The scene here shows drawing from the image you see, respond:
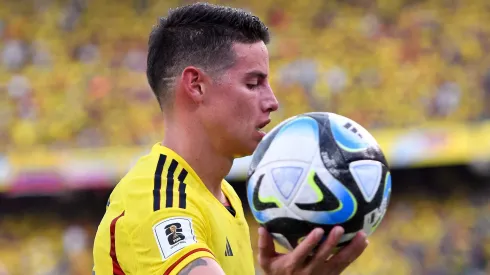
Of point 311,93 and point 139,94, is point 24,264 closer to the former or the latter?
point 139,94

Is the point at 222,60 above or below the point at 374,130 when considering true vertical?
above

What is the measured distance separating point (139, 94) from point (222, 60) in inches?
443

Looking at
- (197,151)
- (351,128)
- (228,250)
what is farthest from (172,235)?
(351,128)

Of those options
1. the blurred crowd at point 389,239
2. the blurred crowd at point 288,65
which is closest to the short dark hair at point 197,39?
the blurred crowd at point 389,239

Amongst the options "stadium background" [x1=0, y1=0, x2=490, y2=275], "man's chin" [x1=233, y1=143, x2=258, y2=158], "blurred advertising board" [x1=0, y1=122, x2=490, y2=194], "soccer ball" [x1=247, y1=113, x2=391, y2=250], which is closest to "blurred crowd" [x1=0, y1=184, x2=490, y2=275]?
"stadium background" [x1=0, y1=0, x2=490, y2=275]

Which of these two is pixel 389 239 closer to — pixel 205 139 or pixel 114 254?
pixel 205 139

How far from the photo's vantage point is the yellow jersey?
9.40ft

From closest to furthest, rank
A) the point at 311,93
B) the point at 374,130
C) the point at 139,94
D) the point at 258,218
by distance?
the point at 258,218 < the point at 374,130 < the point at 311,93 < the point at 139,94

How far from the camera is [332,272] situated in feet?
10.0

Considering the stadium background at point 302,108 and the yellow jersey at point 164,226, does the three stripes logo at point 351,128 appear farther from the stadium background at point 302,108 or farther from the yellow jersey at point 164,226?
the stadium background at point 302,108

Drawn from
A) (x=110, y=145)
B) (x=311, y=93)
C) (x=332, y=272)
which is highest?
(x=332, y=272)

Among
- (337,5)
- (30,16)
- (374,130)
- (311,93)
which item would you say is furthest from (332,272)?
(30,16)

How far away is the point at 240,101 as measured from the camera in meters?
3.21

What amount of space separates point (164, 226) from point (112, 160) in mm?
10225
